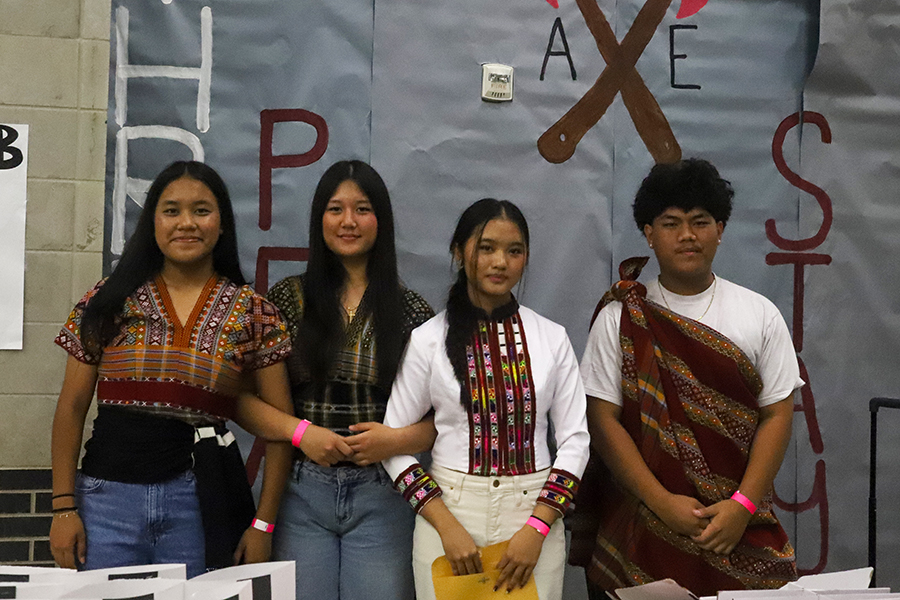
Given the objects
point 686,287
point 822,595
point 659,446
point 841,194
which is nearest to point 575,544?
point 659,446

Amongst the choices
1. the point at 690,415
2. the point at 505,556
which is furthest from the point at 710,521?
the point at 505,556

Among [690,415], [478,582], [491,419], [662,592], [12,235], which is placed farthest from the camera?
[12,235]

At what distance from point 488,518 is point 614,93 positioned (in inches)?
58.6

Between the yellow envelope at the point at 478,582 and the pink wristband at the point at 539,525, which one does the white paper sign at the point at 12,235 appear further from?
the pink wristband at the point at 539,525

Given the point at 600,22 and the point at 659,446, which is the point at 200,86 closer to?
the point at 600,22

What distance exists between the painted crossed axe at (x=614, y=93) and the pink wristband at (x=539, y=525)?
1271mm

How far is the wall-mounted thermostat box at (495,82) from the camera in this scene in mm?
2568

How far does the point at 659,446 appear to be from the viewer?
6.14 feet

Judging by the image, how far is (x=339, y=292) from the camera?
1.90m

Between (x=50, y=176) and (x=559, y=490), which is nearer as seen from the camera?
(x=559, y=490)

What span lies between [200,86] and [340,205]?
2.78ft

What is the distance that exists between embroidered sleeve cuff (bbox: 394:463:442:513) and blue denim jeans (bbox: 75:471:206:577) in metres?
0.44

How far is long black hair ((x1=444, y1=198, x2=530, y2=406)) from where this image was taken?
5.89 ft

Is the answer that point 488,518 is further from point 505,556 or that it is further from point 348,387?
point 348,387
